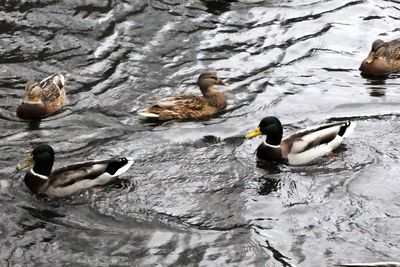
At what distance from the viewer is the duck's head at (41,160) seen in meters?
10.1

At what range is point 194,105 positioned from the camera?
12.2m

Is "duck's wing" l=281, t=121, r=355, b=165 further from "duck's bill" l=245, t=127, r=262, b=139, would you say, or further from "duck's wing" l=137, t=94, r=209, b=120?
"duck's wing" l=137, t=94, r=209, b=120

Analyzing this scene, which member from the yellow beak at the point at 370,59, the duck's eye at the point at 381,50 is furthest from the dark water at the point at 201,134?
the duck's eye at the point at 381,50

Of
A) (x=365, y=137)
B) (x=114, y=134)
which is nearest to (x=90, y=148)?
(x=114, y=134)

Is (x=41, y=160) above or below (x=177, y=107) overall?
above

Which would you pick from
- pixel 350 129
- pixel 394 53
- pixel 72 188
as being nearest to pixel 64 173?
pixel 72 188

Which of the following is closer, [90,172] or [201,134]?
[90,172]

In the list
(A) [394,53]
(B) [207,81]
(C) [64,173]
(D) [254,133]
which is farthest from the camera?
(A) [394,53]

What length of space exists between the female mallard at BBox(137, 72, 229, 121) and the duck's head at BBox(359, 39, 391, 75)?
8.33 ft

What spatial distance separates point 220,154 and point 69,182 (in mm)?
2111

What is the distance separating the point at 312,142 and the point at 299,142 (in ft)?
0.53

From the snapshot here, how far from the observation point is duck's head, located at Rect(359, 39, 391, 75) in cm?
1379

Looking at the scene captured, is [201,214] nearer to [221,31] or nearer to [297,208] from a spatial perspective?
[297,208]

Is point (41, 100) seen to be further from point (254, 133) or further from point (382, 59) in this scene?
point (382, 59)
